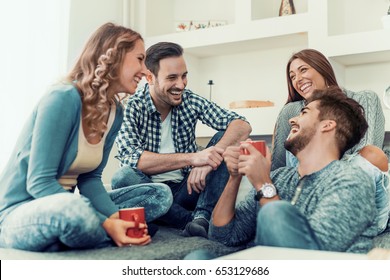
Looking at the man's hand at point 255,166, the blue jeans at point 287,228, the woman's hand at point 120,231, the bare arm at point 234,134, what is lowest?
the woman's hand at point 120,231

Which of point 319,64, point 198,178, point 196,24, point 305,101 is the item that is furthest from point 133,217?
point 196,24

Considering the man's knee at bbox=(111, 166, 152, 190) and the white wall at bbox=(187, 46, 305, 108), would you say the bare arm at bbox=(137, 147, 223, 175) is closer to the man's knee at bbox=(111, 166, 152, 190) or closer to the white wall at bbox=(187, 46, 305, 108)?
the man's knee at bbox=(111, 166, 152, 190)

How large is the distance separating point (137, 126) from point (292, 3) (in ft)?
5.28

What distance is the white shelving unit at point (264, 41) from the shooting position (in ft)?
10.4

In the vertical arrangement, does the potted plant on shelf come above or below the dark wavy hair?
above

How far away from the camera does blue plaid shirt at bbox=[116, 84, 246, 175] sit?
2418 mm

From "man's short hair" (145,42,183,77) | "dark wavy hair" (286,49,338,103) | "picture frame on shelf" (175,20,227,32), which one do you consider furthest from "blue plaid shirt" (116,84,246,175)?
"picture frame on shelf" (175,20,227,32)

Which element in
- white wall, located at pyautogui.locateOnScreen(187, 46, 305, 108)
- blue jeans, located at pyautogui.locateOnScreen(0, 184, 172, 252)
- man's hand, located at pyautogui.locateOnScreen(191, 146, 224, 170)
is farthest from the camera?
white wall, located at pyautogui.locateOnScreen(187, 46, 305, 108)

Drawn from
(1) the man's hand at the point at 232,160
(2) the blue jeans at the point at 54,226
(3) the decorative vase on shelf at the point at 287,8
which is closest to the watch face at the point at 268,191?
(1) the man's hand at the point at 232,160

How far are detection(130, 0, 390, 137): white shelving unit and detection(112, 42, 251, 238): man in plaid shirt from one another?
3.02 ft

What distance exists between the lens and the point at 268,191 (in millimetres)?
1530

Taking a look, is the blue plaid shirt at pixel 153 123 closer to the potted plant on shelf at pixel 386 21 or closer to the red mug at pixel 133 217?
the red mug at pixel 133 217
